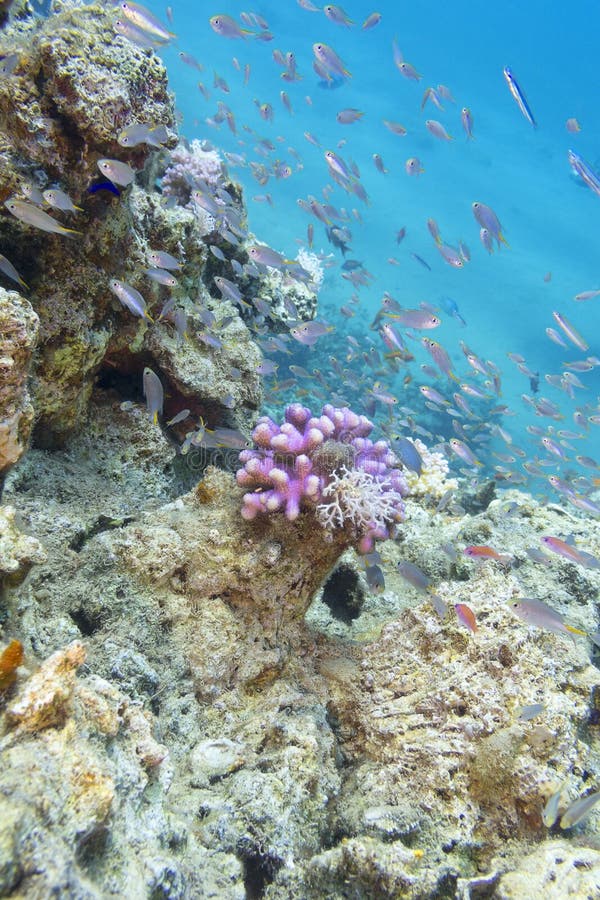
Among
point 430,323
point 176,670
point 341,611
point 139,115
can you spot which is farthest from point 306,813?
point 430,323

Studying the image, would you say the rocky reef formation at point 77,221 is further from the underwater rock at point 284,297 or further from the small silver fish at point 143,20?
the underwater rock at point 284,297

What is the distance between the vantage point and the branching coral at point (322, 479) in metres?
2.92

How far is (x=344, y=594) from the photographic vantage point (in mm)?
4242

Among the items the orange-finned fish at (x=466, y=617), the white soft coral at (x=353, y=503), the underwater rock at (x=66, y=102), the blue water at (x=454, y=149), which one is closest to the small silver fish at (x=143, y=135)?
the underwater rock at (x=66, y=102)

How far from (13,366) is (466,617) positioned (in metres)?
2.79

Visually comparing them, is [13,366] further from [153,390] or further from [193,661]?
[193,661]

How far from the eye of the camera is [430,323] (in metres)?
6.56

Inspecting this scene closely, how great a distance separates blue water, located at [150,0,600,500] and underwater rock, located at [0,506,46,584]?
51.3m

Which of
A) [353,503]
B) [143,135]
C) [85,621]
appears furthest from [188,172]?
[85,621]

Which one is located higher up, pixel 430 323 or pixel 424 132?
pixel 430 323

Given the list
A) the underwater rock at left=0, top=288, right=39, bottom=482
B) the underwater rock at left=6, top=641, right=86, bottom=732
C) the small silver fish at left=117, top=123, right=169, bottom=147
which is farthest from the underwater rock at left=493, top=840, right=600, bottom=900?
the small silver fish at left=117, top=123, right=169, bottom=147

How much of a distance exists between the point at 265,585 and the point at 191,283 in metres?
2.99

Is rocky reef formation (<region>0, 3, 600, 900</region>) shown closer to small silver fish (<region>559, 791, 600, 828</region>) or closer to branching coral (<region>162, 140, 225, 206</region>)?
small silver fish (<region>559, 791, 600, 828</region>)

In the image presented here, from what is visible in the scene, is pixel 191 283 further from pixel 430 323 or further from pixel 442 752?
pixel 442 752
